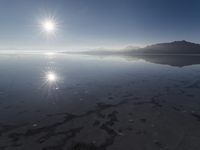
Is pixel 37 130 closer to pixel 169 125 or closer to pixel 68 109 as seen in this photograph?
pixel 68 109

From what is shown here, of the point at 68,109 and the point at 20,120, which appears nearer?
the point at 20,120

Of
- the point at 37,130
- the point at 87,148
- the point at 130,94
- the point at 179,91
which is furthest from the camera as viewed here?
the point at 179,91

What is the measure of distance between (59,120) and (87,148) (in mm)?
2709

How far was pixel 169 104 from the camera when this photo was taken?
32.8 feet

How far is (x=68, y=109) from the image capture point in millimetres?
9055

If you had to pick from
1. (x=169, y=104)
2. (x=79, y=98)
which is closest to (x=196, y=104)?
(x=169, y=104)

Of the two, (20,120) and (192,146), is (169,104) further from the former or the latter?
(20,120)

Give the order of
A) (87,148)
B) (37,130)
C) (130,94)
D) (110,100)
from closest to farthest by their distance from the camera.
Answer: (87,148) < (37,130) < (110,100) < (130,94)

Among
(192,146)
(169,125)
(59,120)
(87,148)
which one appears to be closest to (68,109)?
(59,120)

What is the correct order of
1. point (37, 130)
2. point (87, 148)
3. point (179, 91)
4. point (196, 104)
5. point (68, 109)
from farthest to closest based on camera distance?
point (179, 91) < point (196, 104) < point (68, 109) < point (37, 130) < point (87, 148)

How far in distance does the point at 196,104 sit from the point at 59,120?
8973 mm

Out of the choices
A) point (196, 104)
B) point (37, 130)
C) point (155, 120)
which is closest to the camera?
point (37, 130)

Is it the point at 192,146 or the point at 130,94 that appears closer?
the point at 192,146

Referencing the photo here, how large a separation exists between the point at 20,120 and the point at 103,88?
7.72 m
